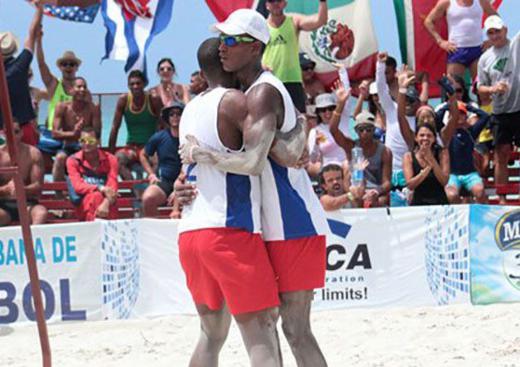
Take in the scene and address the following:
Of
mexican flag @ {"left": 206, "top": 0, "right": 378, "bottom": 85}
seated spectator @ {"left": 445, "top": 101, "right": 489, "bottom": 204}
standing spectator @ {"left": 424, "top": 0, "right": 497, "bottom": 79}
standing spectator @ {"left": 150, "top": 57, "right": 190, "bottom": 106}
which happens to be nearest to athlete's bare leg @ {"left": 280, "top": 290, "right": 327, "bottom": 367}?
seated spectator @ {"left": 445, "top": 101, "right": 489, "bottom": 204}

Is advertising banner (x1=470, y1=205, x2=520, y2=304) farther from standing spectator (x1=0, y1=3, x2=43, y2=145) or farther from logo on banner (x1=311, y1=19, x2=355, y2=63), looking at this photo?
standing spectator (x1=0, y1=3, x2=43, y2=145)

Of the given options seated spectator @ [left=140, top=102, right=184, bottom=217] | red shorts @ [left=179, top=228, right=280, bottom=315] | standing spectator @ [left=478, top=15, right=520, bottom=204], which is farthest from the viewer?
standing spectator @ [left=478, top=15, right=520, bottom=204]

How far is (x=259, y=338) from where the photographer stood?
4.61 meters

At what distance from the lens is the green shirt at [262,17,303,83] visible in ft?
32.3

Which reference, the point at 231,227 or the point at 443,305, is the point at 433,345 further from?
the point at 231,227

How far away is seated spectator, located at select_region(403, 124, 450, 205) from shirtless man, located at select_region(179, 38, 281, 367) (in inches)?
188

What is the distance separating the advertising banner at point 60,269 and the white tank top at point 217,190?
14.4 feet

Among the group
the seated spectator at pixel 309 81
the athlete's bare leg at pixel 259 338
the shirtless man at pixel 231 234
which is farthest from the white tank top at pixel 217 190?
the seated spectator at pixel 309 81

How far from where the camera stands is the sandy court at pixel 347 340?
7.03 m

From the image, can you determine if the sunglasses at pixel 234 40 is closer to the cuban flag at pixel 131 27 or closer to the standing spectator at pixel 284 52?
the standing spectator at pixel 284 52

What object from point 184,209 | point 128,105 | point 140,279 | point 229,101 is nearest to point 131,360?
point 140,279

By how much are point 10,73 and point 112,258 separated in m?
2.15

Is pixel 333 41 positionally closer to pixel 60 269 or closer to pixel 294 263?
pixel 60 269

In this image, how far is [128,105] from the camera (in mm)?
10898
